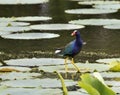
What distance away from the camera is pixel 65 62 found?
14.4ft

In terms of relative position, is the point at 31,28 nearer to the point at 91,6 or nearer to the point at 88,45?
the point at 88,45

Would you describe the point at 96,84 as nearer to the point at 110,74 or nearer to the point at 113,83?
the point at 113,83

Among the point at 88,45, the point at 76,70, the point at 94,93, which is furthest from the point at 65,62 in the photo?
the point at 94,93

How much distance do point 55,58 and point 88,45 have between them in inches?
41.4

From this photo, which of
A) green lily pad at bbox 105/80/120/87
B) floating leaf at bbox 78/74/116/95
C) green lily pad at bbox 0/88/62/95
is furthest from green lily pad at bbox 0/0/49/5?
floating leaf at bbox 78/74/116/95

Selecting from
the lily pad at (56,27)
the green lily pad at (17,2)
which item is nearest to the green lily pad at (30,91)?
the lily pad at (56,27)

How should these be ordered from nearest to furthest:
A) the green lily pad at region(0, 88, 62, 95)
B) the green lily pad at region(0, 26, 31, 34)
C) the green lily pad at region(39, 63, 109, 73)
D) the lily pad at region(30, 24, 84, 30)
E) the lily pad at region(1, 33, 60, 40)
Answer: the green lily pad at region(0, 88, 62, 95) → the green lily pad at region(39, 63, 109, 73) → the lily pad at region(1, 33, 60, 40) → the green lily pad at region(0, 26, 31, 34) → the lily pad at region(30, 24, 84, 30)

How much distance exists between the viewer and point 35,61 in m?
4.67

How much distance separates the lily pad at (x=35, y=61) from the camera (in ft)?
14.8

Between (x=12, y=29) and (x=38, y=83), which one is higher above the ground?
(x=38, y=83)

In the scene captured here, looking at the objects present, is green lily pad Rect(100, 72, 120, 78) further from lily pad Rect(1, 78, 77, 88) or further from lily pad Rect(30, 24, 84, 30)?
lily pad Rect(30, 24, 84, 30)

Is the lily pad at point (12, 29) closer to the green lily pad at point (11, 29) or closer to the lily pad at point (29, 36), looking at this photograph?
the green lily pad at point (11, 29)

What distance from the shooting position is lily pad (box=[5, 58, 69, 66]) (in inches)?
178

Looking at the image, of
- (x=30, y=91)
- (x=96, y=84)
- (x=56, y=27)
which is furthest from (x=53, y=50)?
(x=96, y=84)
